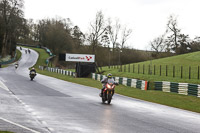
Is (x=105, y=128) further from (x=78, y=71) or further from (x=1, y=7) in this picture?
(x=1, y=7)

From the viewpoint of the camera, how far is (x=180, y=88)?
989 inches

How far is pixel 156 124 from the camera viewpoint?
9672mm

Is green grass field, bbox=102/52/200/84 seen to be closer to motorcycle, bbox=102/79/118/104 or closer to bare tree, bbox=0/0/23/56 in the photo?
motorcycle, bbox=102/79/118/104

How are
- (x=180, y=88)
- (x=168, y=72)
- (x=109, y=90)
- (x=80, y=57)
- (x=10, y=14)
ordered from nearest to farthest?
(x=109, y=90)
(x=180, y=88)
(x=168, y=72)
(x=80, y=57)
(x=10, y=14)

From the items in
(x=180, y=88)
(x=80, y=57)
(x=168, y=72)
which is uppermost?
(x=80, y=57)

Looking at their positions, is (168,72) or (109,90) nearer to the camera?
(109,90)

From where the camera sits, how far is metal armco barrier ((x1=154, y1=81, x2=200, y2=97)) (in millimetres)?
23038

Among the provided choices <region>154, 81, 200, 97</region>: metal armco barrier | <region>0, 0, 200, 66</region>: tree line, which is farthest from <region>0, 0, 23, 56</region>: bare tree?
<region>154, 81, 200, 97</region>: metal armco barrier

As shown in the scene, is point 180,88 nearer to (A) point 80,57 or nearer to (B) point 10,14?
(A) point 80,57

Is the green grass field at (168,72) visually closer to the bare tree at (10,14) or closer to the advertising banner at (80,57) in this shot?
the advertising banner at (80,57)

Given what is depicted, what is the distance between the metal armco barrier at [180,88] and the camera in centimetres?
2304

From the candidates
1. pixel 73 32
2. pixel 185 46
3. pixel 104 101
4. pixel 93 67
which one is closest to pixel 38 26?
pixel 73 32

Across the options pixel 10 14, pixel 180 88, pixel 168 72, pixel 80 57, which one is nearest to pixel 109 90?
pixel 180 88

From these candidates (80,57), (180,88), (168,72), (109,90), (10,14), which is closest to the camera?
(109,90)
